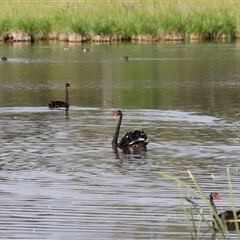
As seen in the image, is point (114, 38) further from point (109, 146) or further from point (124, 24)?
point (109, 146)

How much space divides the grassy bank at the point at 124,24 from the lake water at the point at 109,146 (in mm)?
7143

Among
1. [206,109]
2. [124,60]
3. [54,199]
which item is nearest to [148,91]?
[206,109]

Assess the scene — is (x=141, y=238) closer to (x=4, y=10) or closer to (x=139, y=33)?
(x=139, y=33)

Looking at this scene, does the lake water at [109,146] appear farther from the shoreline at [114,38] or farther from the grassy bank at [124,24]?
the shoreline at [114,38]

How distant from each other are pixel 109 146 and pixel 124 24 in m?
23.1

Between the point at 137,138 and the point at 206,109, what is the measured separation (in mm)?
5532

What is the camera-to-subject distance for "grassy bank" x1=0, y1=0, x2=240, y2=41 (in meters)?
36.1

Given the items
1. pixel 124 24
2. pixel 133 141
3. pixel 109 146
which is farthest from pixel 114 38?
pixel 133 141

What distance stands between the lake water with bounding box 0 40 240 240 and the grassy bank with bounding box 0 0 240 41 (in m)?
7.14

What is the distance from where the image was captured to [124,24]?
36219mm

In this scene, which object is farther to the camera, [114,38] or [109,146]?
[114,38]

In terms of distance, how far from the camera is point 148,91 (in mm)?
21734

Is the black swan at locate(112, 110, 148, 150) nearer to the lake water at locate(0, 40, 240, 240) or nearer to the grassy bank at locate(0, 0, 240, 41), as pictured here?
the lake water at locate(0, 40, 240, 240)

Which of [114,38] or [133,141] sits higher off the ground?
[114,38]
